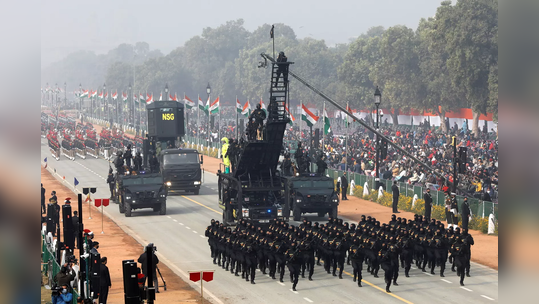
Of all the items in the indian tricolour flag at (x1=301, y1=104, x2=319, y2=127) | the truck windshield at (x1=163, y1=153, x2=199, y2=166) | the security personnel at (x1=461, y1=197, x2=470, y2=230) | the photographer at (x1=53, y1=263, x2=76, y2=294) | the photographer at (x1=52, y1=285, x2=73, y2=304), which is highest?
the indian tricolour flag at (x1=301, y1=104, x2=319, y2=127)

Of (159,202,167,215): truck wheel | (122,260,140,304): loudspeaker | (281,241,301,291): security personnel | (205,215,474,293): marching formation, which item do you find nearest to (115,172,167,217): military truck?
(159,202,167,215): truck wheel

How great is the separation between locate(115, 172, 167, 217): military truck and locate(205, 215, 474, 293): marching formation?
1253cm

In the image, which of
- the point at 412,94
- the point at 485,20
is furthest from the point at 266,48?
the point at 485,20

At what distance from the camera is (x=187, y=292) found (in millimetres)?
23734

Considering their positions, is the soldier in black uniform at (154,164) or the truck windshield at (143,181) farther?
the soldier in black uniform at (154,164)

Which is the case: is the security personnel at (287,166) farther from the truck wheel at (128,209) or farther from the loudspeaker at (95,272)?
the loudspeaker at (95,272)

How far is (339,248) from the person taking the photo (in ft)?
83.9

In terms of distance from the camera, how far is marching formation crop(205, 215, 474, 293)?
24234mm

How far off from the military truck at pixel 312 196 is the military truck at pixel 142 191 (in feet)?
22.5

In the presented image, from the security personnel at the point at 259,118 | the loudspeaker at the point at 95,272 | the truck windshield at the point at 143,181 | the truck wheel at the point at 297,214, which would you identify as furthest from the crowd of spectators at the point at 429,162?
the loudspeaker at the point at 95,272

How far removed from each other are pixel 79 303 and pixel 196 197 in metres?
33.7

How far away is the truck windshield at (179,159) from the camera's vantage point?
157 ft

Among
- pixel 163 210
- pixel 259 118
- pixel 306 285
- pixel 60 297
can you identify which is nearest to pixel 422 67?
pixel 163 210

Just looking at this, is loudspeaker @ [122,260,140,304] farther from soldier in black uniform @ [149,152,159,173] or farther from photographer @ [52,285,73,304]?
soldier in black uniform @ [149,152,159,173]
